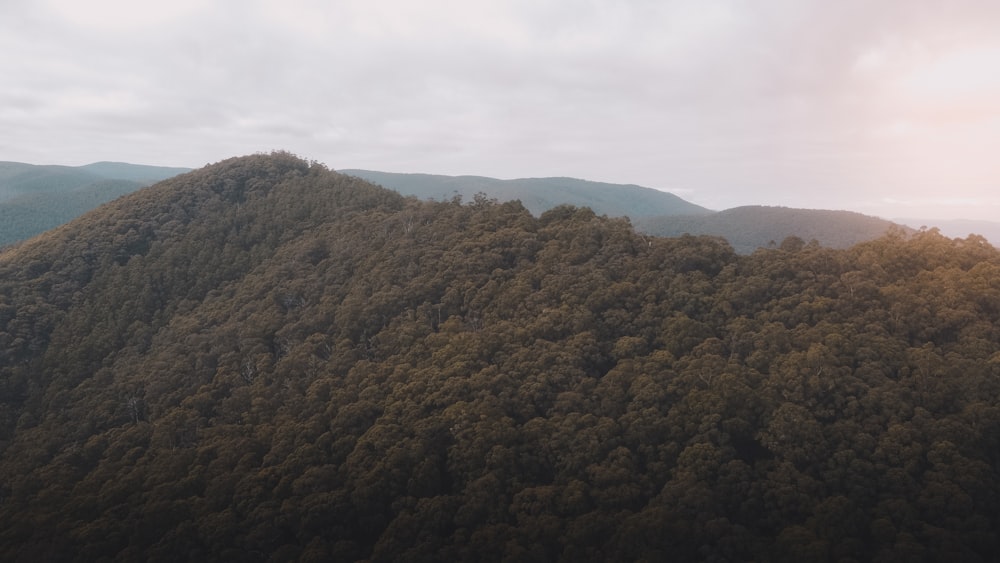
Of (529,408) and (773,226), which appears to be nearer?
(529,408)

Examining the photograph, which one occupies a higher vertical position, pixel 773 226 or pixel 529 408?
pixel 773 226

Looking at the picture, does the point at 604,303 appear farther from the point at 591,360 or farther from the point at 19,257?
the point at 19,257

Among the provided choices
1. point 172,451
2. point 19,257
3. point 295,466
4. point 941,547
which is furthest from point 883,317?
point 19,257

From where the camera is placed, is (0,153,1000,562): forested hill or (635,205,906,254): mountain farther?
(635,205,906,254): mountain

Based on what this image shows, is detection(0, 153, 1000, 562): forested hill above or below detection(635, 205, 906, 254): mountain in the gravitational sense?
below
